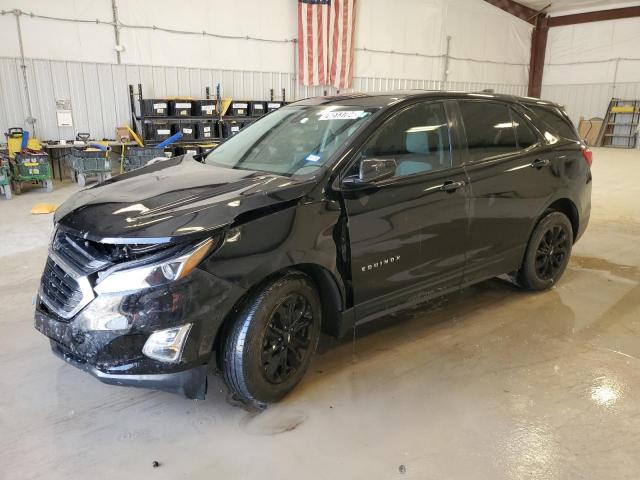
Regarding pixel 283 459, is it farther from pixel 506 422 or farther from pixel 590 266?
pixel 590 266

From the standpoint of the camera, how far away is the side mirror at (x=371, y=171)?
250 cm

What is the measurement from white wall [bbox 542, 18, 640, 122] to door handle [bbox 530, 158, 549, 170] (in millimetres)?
17822

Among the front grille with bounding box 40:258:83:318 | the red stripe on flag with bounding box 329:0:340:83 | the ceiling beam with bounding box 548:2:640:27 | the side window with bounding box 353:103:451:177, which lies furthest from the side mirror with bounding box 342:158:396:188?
the ceiling beam with bounding box 548:2:640:27

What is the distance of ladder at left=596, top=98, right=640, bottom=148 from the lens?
1777cm

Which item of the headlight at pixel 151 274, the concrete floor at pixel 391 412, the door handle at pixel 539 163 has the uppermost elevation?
the door handle at pixel 539 163

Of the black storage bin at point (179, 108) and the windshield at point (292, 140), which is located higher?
the black storage bin at point (179, 108)

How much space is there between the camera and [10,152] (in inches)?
334

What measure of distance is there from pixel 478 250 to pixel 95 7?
9.57 metres

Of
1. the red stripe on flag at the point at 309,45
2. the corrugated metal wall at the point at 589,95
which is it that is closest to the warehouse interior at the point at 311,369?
the red stripe on flag at the point at 309,45

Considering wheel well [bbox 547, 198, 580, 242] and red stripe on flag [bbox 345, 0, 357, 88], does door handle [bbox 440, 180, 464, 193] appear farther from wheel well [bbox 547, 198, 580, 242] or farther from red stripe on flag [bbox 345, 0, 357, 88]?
red stripe on flag [bbox 345, 0, 357, 88]

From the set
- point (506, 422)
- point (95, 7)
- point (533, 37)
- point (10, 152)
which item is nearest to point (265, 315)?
point (506, 422)

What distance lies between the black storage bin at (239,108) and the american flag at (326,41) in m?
2.55

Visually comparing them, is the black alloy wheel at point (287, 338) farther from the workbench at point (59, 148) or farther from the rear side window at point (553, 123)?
the workbench at point (59, 148)

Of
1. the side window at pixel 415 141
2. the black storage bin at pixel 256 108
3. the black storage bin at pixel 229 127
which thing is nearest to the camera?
the side window at pixel 415 141
